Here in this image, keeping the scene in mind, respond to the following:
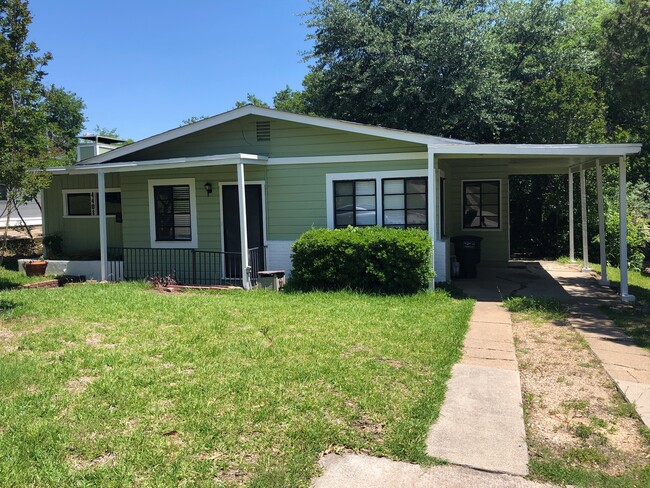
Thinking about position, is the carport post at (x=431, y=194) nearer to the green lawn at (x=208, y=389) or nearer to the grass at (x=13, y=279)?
the green lawn at (x=208, y=389)

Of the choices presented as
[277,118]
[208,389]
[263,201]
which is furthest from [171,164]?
[208,389]

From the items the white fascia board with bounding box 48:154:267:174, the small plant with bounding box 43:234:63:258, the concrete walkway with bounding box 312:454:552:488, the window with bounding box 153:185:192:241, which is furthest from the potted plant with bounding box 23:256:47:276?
the concrete walkway with bounding box 312:454:552:488

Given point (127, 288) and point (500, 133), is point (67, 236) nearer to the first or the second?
point (127, 288)

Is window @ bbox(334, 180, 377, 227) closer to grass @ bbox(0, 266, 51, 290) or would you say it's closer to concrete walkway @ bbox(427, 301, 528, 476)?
concrete walkway @ bbox(427, 301, 528, 476)

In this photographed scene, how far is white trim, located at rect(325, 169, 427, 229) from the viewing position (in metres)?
10.4

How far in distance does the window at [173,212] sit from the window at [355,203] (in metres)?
3.55

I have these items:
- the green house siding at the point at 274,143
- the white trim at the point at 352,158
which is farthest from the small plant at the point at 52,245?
the white trim at the point at 352,158

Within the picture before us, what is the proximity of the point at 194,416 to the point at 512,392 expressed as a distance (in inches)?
111

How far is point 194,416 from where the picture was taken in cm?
406

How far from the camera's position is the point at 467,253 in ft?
40.2

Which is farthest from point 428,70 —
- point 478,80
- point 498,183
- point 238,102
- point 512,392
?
point 238,102

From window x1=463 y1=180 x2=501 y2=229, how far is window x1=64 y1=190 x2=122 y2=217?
31.1 ft

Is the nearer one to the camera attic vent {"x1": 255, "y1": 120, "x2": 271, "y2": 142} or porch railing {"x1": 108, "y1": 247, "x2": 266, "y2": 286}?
attic vent {"x1": 255, "y1": 120, "x2": 271, "y2": 142}

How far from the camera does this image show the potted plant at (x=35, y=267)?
1298cm
